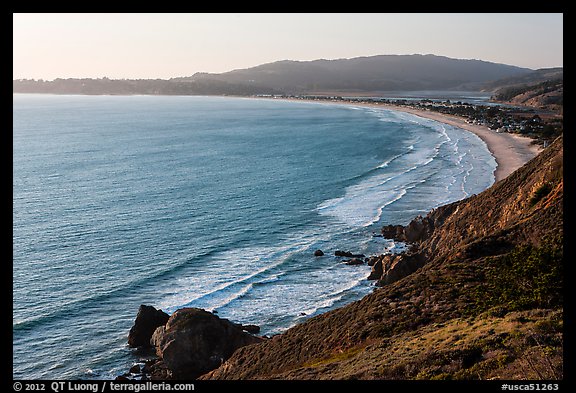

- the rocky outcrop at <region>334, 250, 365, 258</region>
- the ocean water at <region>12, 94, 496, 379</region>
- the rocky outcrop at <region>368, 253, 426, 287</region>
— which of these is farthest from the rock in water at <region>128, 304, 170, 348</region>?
the rocky outcrop at <region>334, 250, 365, 258</region>

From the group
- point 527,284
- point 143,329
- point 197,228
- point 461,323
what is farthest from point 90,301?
point 527,284

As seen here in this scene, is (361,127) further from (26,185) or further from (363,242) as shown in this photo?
(363,242)

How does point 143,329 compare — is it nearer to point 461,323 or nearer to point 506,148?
point 461,323

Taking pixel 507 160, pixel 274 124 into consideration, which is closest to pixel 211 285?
pixel 507 160

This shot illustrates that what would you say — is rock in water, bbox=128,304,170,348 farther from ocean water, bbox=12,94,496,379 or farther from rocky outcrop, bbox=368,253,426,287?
rocky outcrop, bbox=368,253,426,287

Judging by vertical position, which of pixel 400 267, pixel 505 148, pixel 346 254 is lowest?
pixel 346 254
